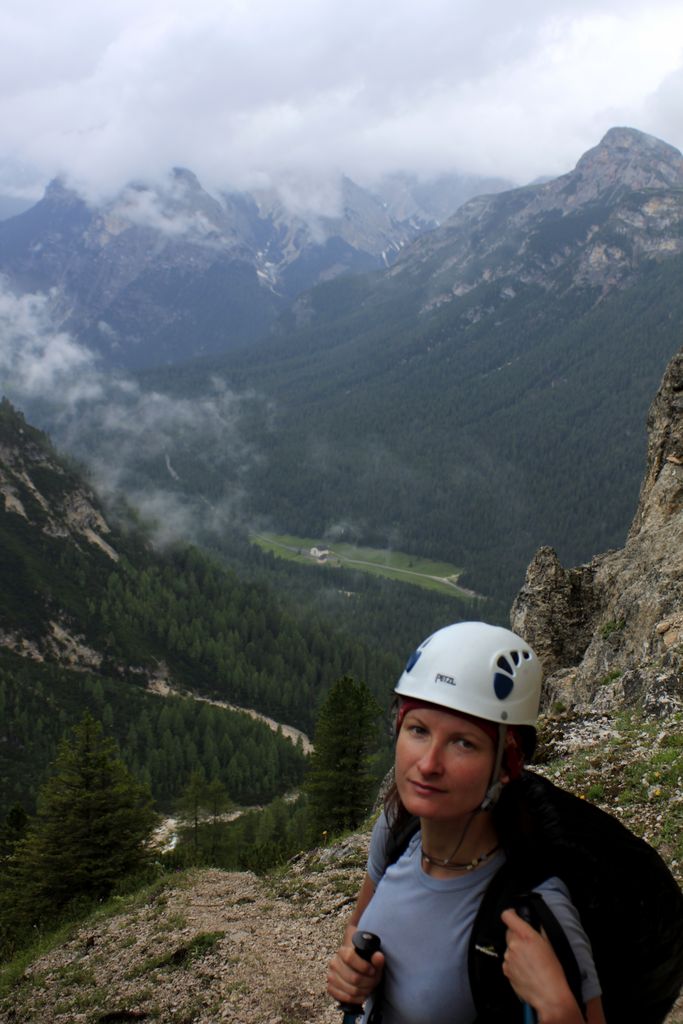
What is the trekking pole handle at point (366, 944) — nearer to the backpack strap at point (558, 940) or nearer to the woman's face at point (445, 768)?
the woman's face at point (445, 768)

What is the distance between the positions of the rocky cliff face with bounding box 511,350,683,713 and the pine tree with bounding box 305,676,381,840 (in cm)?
1106

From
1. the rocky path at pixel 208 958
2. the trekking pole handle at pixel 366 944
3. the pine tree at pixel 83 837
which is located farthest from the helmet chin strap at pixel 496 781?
the pine tree at pixel 83 837

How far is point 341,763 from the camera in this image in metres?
38.2

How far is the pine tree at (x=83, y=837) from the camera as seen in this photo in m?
27.4

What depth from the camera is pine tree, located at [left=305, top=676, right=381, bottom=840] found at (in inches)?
1469

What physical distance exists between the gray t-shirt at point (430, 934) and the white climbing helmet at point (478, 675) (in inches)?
34.9

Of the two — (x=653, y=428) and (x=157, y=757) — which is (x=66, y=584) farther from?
(x=653, y=428)

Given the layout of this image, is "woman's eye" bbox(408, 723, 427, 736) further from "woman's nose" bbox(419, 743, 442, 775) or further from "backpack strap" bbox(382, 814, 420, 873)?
"backpack strap" bbox(382, 814, 420, 873)

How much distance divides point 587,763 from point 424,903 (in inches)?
532

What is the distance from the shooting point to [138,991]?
47.6ft

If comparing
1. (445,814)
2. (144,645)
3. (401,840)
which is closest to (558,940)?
(445,814)

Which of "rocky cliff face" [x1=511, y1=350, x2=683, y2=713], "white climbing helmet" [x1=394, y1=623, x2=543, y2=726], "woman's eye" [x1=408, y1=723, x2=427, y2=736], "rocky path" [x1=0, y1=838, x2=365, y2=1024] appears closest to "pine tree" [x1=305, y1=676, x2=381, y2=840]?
"rocky cliff face" [x1=511, y1=350, x2=683, y2=713]

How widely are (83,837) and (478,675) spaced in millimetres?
28277

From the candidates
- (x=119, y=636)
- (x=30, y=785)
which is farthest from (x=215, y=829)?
(x=119, y=636)
